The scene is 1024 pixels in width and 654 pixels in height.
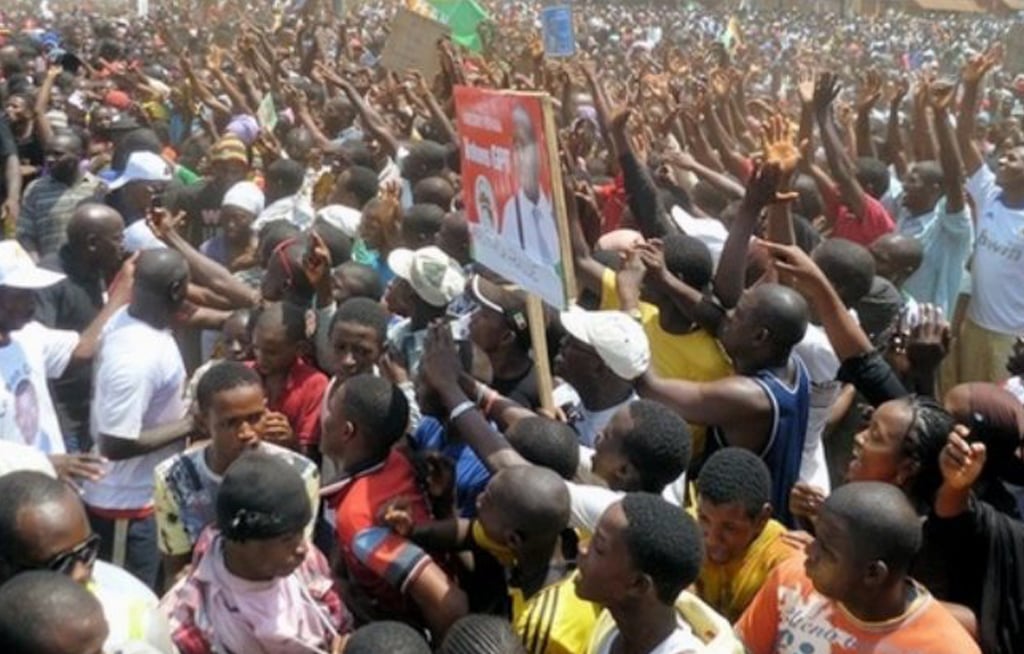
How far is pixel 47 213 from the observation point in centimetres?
680

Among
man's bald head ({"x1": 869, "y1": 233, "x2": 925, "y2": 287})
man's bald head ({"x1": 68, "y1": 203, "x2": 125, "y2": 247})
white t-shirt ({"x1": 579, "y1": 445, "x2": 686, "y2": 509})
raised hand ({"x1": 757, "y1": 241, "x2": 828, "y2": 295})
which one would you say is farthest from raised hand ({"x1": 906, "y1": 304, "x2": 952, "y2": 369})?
man's bald head ({"x1": 68, "y1": 203, "x2": 125, "y2": 247})

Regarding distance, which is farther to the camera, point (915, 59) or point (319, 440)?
point (915, 59)

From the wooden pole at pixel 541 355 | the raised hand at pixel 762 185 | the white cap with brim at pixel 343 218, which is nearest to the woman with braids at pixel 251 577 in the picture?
the wooden pole at pixel 541 355

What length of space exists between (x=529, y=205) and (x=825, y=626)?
1.76m

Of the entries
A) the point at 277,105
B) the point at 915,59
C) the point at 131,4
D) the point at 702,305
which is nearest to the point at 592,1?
the point at 131,4

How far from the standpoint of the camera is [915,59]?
2392 cm

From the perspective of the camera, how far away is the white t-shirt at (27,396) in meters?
3.86

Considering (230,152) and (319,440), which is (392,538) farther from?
(230,152)

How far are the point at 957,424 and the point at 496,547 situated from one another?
53.6 inches

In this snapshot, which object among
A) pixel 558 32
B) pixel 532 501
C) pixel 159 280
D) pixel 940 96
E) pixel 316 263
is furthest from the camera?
pixel 558 32

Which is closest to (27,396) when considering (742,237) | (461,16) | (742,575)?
(742,575)

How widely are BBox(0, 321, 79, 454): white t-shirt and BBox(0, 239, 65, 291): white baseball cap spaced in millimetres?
195

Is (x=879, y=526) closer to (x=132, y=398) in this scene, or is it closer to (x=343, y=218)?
(x=132, y=398)

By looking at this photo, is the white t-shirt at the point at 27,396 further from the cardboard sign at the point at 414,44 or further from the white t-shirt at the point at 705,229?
the cardboard sign at the point at 414,44
